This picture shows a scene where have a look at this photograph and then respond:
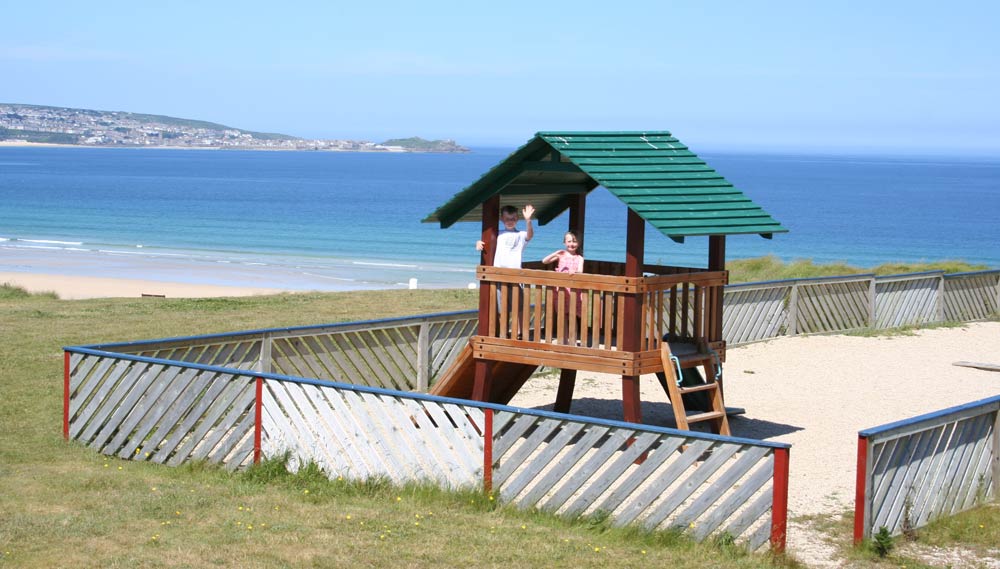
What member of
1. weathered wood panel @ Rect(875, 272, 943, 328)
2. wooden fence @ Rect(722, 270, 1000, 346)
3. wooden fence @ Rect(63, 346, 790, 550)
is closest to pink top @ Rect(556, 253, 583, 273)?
wooden fence @ Rect(63, 346, 790, 550)

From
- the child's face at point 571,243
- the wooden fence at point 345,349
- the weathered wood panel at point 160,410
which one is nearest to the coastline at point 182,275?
the wooden fence at point 345,349

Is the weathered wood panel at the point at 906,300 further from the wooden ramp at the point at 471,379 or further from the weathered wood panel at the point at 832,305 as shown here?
the wooden ramp at the point at 471,379

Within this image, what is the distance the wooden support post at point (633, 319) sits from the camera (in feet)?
38.2

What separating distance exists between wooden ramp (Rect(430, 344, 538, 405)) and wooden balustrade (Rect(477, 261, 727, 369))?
417 millimetres

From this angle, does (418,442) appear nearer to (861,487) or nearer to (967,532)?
(861,487)

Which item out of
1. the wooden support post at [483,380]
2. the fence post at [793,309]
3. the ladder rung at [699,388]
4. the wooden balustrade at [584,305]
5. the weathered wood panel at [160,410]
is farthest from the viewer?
the fence post at [793,309]

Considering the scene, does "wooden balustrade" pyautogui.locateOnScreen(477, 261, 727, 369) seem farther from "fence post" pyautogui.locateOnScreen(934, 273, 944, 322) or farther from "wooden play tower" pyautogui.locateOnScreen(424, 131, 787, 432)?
"fence post" pyautogui.locateOnScreen(934, 273, 944, 322)

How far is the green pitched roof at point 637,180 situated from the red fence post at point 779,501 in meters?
3.46

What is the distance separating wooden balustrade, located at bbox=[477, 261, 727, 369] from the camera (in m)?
11.8

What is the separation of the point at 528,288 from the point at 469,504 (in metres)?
3.58

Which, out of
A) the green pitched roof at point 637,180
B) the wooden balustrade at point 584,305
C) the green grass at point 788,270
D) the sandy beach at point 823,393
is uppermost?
the green pitched roof at point 637,180

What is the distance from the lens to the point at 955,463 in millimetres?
9531

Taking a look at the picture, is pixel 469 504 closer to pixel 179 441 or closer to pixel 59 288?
pixel 179 441

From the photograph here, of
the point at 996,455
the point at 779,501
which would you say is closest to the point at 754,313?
the point at 996,455
